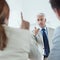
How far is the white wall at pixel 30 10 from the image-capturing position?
12.0 ft

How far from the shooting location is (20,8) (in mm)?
3986

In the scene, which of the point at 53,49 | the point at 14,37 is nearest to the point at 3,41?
the point at 14,37

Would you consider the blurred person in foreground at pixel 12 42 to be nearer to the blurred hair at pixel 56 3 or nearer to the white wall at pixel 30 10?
the blurred hair at pixel 56 3

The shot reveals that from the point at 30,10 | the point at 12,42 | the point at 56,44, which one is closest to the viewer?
the point at 56,44

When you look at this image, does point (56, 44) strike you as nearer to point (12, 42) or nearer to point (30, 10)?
point (12, 42)

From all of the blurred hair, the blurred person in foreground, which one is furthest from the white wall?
the blurred hair

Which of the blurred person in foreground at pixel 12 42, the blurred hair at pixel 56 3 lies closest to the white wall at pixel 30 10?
the blurred person in foreground at pixel 12 42

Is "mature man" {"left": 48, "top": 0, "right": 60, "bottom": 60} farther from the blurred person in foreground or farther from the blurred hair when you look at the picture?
the blurred person in foreground

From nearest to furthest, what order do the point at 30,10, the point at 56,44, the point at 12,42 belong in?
1. the point at 56,44
2. the point at 12,42
3. the point at 30,10

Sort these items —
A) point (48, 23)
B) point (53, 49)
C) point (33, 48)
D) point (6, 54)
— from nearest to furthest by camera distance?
point (53, 49)
point (6, 54)
point (33, 48)
point (48, 23)

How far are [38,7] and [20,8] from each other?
1.39ft

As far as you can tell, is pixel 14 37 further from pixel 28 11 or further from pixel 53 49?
pixel 28 11

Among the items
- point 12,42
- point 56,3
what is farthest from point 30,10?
point 56,3

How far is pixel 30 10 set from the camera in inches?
155
